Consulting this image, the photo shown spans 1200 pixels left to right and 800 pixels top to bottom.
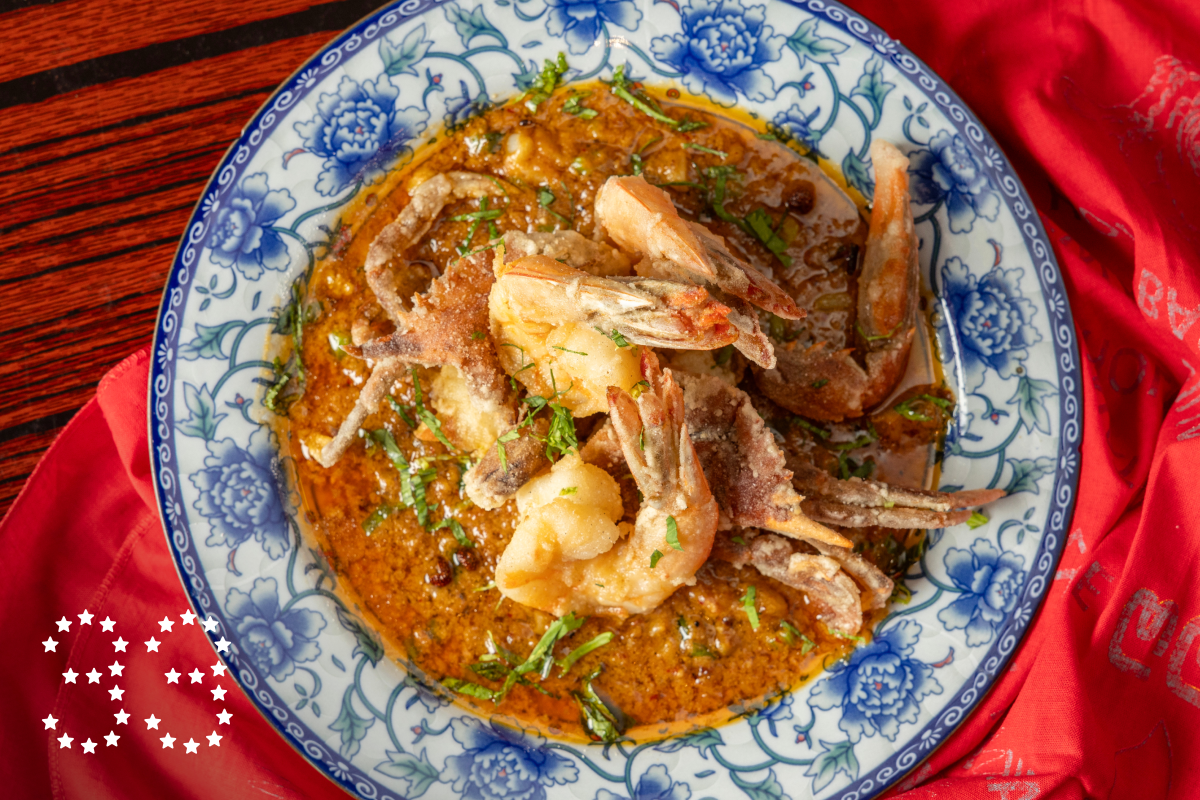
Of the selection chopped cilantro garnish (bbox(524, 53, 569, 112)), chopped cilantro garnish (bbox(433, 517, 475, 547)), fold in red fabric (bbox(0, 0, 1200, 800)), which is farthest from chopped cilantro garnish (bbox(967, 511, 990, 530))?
chopped cilantro garnish (bbox(524, 53, 569, 112))

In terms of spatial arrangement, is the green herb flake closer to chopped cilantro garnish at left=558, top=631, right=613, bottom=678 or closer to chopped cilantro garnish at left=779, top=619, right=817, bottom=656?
chopped cilantro garnish at left=558, top=631, right=613, bottom=678

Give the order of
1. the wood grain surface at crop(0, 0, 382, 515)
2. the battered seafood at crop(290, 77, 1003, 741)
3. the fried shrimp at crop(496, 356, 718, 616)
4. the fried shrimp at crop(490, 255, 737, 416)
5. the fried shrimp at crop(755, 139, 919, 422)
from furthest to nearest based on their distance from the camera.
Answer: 1. the wood grain surface at crop(0, 0, 382, 515)
2. the fried shrimp at crop(755, 139, 919, 422)
3. the battered seafood at crop(290, 77, 1003, 741)
4. the fried shrimp at crop(496, 356, 718, 616)
5. the fried shrimp at crop(490, 255, 737, 416)

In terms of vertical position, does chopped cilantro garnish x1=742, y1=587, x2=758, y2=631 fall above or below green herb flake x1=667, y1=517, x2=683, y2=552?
below

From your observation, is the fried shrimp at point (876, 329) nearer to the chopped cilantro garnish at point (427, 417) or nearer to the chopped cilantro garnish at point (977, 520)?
the chopped cilantro garnish at point (977, 520)

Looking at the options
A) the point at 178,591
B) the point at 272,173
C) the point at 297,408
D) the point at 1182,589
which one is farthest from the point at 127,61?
the point at 1182,589

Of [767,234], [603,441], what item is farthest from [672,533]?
[767,234]

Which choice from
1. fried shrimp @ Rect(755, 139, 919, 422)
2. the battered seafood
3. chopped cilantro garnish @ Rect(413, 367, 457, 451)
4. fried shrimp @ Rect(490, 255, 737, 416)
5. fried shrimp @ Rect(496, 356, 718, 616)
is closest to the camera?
fried shrimp @ Rect(490, 255, 737, 416)

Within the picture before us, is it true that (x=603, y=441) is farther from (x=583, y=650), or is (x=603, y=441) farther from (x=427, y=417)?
(x=583, y=650)

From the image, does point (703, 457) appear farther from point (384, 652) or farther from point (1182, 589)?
point (1182, 589)
